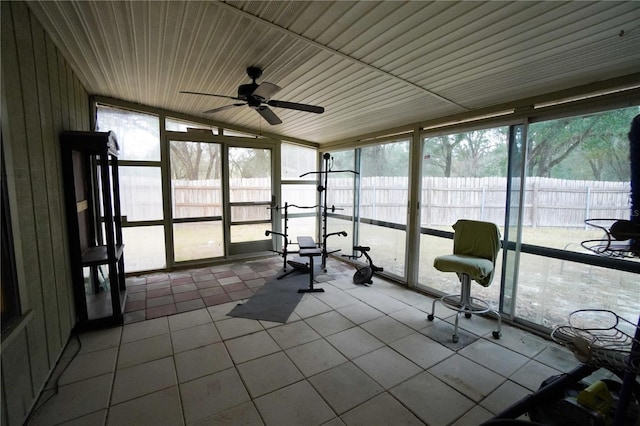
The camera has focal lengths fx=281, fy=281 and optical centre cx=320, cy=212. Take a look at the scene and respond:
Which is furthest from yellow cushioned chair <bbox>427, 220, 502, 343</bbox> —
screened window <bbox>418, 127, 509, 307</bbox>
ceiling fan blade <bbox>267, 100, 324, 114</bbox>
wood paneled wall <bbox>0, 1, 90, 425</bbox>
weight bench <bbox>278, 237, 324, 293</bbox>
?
wood paneled wall <bbox>0, 1, 90, 425</bbox>

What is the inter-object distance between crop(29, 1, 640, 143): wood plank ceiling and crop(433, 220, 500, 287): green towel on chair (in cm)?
133

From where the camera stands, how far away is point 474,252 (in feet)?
9.45

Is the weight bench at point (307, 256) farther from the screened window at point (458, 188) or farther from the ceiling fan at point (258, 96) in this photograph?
the ceiling fan at point (258, 96)

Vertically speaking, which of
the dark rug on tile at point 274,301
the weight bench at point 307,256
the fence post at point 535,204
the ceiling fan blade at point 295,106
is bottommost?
the dark rug on tile at point 274,301

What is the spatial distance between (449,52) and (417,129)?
68.1 inches

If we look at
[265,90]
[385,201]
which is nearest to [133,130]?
[265,90]

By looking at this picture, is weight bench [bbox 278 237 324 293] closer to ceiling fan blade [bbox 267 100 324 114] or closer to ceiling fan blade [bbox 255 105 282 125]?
ceiling fan blade [bbox 255 105 282 125]

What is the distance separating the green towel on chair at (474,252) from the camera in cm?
261

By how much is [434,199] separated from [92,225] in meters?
4.33

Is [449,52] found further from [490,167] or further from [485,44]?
[490,167]

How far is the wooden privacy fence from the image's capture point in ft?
8.23

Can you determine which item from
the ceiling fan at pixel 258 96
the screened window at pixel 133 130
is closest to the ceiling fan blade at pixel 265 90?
the ceiling fan at pixel 258 96

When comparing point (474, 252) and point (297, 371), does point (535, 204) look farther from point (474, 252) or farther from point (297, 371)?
point (297, 371)

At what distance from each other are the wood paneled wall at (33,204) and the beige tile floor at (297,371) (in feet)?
0.98
